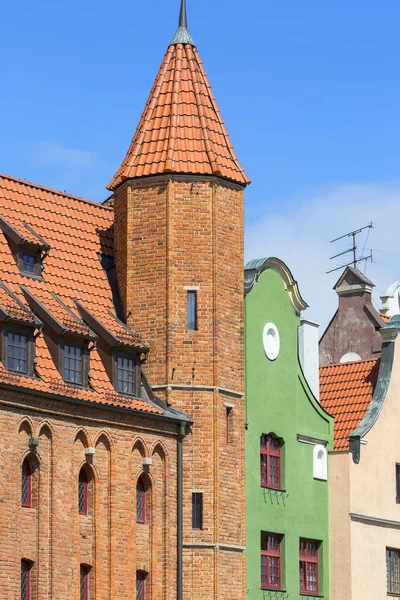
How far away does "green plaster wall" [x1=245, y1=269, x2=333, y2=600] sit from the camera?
49.5 m

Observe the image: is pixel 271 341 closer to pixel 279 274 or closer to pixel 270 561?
pixel 279 274

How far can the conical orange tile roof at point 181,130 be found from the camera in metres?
49.4

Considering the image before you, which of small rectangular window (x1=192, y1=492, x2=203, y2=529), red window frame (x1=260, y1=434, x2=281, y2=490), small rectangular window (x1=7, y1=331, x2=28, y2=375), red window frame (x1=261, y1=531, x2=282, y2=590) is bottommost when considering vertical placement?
red window frame (x1=261, y1=531, x2=282, y2=590)

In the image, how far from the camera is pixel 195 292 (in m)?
48.6

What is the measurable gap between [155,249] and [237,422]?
5.10m

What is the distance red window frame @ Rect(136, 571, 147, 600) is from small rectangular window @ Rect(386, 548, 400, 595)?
1077 cm

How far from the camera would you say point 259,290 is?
5112 centimetres

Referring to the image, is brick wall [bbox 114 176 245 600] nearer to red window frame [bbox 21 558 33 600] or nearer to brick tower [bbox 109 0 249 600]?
brick tower [bbox 109 0 249 600]

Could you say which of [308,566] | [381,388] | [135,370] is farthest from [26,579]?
[381,388]

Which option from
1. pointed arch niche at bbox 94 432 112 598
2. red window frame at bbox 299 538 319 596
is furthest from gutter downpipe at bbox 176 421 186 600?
red window frame at bbox 299 538 319 596

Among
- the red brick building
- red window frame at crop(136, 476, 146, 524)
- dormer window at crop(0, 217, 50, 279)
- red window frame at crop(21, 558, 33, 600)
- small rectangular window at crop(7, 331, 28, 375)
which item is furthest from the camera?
dormer window at crop(0, 217, 50, 279)

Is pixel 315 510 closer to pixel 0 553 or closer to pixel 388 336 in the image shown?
pixel 388 336

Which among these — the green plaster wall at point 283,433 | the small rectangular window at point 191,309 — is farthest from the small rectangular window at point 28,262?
the green plaster wall at point 283,433

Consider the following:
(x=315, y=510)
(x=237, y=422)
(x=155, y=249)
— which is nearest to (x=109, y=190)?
(x=155, y=249)
